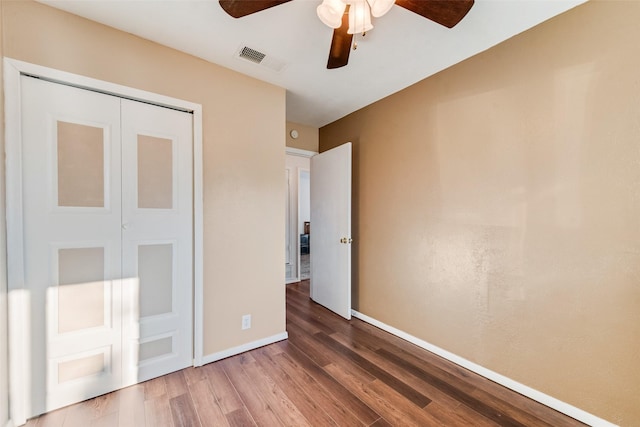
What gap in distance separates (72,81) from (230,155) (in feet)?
3.34

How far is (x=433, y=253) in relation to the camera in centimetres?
224

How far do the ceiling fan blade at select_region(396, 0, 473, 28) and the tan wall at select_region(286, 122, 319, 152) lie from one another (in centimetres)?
225

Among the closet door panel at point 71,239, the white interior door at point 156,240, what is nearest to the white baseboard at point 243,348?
the white interior door at point 156,240

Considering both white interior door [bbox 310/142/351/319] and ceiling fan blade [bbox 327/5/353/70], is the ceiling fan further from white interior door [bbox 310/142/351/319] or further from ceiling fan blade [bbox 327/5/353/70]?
white interior door [bbox 310/142/351/319]

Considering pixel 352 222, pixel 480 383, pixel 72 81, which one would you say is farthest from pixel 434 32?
pixel 480 383

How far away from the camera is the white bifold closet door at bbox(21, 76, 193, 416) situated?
59.1 inches

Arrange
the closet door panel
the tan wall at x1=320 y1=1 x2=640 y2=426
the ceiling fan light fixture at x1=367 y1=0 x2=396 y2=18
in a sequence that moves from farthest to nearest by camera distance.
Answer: the closet door panel
the tan wall at x1=320 y1=1 x2=640 y2=426
the ceiling fan light fixture at x1=367 y1=0 x2=396 y2=18

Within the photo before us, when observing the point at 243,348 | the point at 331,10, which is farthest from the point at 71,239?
the point at 331,10

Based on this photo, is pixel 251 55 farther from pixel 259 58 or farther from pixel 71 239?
pixel 71 239

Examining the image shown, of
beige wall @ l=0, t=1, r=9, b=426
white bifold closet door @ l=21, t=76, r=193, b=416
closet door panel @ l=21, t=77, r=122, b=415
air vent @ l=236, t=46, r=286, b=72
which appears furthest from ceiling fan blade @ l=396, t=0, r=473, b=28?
beige wall @ l=0, t=1, r=9, b=426

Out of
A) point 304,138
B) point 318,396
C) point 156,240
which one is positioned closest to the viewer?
point 318,396

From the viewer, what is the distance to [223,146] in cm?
210

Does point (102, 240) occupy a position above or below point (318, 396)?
above

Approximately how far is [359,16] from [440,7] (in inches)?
15.2
